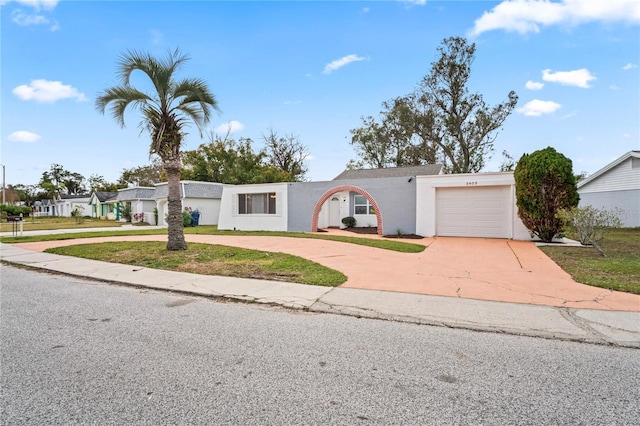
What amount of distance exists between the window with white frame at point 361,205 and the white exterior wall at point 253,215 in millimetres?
4976

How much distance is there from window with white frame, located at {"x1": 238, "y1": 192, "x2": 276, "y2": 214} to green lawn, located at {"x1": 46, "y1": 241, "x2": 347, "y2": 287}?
26.5ft

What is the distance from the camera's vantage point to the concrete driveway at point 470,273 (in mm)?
5414

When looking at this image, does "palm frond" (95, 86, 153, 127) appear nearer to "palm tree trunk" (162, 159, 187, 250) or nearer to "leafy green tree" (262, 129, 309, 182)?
"palm tree trunk" (162, 159, 187, 250)

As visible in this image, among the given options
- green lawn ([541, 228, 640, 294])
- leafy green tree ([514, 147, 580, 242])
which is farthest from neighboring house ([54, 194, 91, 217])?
green lawn ([541, 228, 640, 294])

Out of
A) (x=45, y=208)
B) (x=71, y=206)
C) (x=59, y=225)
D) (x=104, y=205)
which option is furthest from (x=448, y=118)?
(x=45, y=208)

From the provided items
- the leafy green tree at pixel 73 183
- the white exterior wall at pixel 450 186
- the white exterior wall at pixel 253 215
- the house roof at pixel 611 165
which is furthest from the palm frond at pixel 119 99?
the leafy green tree at pixel 73 183

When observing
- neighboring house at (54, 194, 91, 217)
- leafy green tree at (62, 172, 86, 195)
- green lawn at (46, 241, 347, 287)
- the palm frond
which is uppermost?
leafy green tree at (62, 172, 86, 195)

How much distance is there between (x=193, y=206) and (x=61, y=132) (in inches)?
378

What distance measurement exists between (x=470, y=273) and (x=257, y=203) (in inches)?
574

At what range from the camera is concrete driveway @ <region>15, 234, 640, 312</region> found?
17.8 ft

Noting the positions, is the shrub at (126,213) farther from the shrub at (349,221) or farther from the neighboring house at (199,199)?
the shrub at (349,221)

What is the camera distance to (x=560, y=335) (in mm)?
3795

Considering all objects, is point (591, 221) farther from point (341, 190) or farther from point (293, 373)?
point (293, 373)

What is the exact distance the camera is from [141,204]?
31266mm
